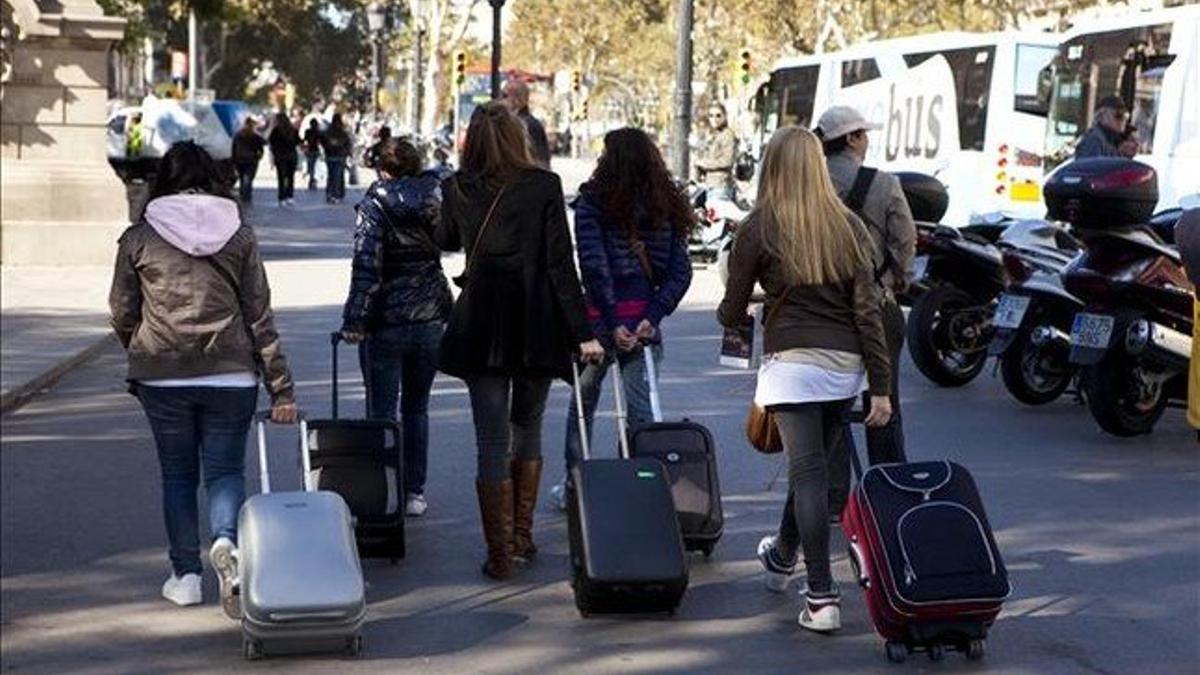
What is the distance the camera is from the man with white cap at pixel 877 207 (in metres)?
9.01

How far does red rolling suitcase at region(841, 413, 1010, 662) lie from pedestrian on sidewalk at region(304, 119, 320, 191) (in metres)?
42.8

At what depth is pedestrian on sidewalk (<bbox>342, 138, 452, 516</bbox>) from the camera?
9492 mm

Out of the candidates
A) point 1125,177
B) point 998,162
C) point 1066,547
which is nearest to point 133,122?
point 998,162

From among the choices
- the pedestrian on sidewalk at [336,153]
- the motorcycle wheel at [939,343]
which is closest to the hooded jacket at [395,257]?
the motorcycle wheel at [939,343]

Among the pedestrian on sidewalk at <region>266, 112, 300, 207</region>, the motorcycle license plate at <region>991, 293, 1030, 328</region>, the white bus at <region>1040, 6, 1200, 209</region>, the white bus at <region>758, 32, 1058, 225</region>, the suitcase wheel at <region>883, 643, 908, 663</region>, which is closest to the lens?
the suitcase wheel at <region>883, 643, 908, 663</region>

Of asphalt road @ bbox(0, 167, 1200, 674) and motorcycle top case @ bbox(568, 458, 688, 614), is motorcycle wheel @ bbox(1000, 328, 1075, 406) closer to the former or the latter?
asphalt road @ bbox(0, 167, 1200, 674)

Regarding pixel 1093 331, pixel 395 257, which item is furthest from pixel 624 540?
pixel 1093 331

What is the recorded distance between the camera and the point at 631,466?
823 cm

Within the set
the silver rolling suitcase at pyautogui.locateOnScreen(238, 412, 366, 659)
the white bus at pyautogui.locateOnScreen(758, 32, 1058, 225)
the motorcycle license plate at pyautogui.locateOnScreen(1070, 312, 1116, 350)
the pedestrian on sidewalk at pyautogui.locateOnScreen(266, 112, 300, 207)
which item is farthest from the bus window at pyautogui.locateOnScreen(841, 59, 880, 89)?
the silver rolling suitcase at pyautogui.locateOnScreen(238, 412, 366, 659)

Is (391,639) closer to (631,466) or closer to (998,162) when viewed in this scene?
(631,466)

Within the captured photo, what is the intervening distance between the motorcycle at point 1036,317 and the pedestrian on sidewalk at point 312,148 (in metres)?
36.3

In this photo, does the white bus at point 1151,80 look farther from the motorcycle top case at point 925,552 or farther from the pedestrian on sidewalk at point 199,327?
the pedestrian on sidewalk at point 199,327

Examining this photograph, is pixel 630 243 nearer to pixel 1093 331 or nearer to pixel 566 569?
pixel 566 569

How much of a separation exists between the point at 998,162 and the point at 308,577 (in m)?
25.4
